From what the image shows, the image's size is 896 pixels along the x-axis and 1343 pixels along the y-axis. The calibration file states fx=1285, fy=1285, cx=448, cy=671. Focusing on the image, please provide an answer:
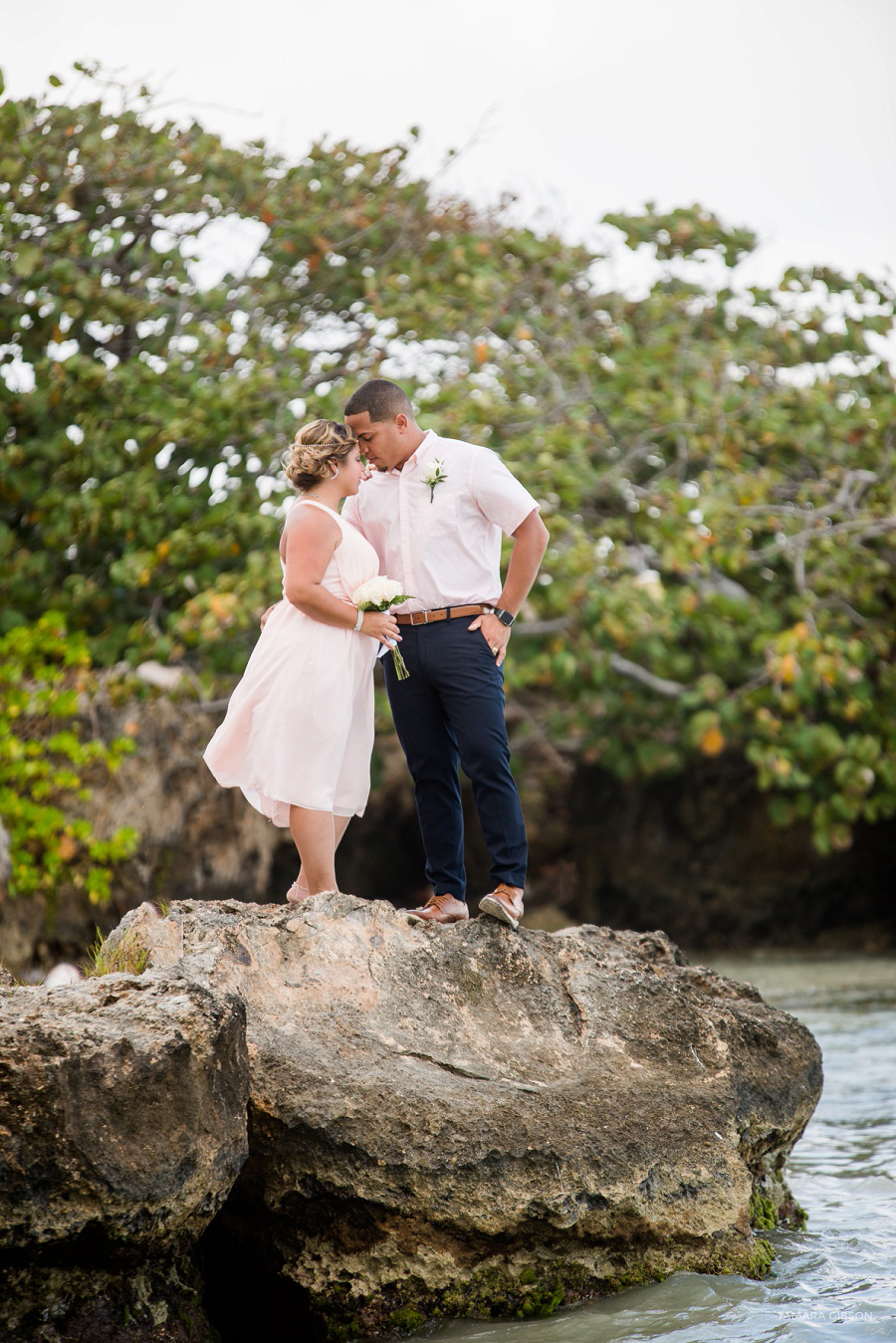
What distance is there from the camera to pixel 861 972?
32.0ft

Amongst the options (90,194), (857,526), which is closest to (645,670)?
(857,526)

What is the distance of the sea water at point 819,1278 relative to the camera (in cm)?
329

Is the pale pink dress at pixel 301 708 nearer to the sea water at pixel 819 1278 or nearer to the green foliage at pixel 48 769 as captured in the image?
the sea water at pixel 819 1278

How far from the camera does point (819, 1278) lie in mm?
3748

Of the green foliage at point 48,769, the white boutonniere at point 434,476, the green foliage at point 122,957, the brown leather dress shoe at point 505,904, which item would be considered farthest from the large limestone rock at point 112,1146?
the green foliage at point 48,769

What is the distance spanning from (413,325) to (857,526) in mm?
3681

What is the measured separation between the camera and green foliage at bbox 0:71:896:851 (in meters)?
8.48

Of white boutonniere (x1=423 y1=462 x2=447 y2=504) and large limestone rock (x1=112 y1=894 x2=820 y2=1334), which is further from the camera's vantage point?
white boutonniere (x1=423 y1=462 x2=447 y2=504)

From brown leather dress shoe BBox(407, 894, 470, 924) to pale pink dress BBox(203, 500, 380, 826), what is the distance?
41 centimetres

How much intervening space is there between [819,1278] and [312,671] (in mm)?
2417

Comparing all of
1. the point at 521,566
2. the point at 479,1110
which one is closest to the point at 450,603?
the point at 521,566

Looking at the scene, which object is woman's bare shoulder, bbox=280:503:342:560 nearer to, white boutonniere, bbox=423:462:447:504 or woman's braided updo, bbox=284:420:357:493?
woman's braided updo, bbox=284:420:357:493

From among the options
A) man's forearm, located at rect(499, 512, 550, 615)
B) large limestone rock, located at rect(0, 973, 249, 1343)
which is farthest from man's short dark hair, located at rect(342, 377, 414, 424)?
large limestone rock, located at rect(0, 973, 249, 1343)

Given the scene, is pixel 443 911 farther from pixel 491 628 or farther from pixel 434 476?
pixel 434 476
